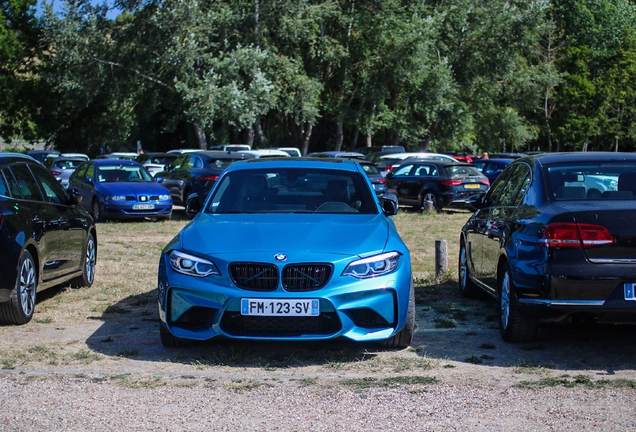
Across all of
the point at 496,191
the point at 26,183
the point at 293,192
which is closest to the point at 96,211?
the point at 26,183

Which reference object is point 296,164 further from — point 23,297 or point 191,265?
point 23,297

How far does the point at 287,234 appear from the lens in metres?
6.96

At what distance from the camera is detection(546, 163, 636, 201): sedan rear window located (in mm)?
7238

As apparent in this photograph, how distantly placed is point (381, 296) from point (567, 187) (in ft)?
6.00

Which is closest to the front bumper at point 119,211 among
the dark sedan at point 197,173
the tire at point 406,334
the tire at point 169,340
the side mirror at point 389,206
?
the dark sedan at point 197,173

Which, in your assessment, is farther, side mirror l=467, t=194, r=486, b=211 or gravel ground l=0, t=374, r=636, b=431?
side mirror l=467, t=194, r=486, b=211

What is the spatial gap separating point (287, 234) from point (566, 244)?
204 centimetres

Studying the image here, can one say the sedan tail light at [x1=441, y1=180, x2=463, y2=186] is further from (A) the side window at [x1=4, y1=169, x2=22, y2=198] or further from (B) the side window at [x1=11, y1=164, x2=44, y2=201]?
(A) the side window at [x1=4, y1=169, x2=22, y2=198]

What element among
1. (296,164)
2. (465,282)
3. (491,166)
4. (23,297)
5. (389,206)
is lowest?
(491,166)

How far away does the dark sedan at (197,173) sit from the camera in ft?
77.1

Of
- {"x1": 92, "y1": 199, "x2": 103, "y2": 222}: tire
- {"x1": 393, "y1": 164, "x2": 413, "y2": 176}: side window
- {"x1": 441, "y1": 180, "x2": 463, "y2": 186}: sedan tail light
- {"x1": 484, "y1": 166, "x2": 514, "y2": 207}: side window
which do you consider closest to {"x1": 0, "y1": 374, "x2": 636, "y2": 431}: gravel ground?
{"x1": 484, "y1": 166, "x2": 514, "y2": 207}: side window

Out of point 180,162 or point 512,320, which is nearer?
point 512,320

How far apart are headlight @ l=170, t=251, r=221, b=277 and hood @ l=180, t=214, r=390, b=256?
8cm

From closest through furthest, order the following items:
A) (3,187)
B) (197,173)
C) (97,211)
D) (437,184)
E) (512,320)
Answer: (512,320) → (3,187) → (97,211) → (197,173) → (437,184)
